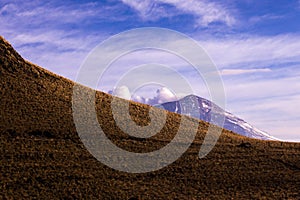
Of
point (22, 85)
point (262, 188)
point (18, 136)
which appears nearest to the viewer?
point (262, 188)

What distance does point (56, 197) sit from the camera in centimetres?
4016

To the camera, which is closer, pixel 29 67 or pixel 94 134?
pixel 94 134

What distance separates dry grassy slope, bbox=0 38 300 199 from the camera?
42312 millimetres

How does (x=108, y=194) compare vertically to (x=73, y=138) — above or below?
below

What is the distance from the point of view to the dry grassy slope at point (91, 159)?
1666 inches

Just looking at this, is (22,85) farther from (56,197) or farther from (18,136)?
(56,197)

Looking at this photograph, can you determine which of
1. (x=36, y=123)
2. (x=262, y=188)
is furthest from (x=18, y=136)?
(x=262, y=188)

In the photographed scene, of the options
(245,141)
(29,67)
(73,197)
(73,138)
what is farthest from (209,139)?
(29,67)

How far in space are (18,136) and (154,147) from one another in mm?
15158

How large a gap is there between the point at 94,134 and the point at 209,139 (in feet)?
47.8

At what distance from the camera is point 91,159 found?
46.8 m

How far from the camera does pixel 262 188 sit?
44.9 meters

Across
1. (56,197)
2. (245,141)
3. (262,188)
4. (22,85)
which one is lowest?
(56,197)

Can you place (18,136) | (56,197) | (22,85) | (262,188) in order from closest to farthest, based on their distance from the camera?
(56,197), (262,188), (18,136), (22,85)
